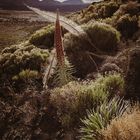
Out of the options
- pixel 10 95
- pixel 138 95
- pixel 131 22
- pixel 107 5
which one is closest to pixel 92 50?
pixel 131 22

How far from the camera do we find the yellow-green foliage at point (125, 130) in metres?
4.81

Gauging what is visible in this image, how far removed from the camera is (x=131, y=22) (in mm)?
13219

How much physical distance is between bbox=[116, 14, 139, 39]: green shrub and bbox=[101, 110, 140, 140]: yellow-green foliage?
789cm

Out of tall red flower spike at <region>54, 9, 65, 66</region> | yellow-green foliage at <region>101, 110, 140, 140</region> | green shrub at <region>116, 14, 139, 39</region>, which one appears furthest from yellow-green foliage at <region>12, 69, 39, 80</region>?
yellow-green foliage at <region>101, 110, 140, 140</region>

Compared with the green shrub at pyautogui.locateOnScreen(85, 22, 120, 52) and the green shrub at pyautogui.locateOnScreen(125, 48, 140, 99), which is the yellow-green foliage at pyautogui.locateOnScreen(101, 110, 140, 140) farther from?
the green shrub at pyautogui.locateOnScreen(85, 22, 120, 52)

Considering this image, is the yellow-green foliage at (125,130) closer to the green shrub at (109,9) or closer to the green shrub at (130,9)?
the green shrub at (130,9)

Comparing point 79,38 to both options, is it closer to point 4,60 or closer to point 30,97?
point 4,60

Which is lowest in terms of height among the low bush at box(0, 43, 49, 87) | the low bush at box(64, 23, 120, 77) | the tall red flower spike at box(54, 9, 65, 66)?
the low bush at box(0, 43, 49, 87)

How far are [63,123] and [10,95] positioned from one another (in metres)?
2.54

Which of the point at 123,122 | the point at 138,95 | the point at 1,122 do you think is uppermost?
the point at 123,122

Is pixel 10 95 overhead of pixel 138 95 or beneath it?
beneath

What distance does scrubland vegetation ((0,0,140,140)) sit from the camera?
19.0ft

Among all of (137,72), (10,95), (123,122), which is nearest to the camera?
(123,122)

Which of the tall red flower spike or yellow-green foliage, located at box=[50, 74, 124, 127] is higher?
the tall red flower spike
